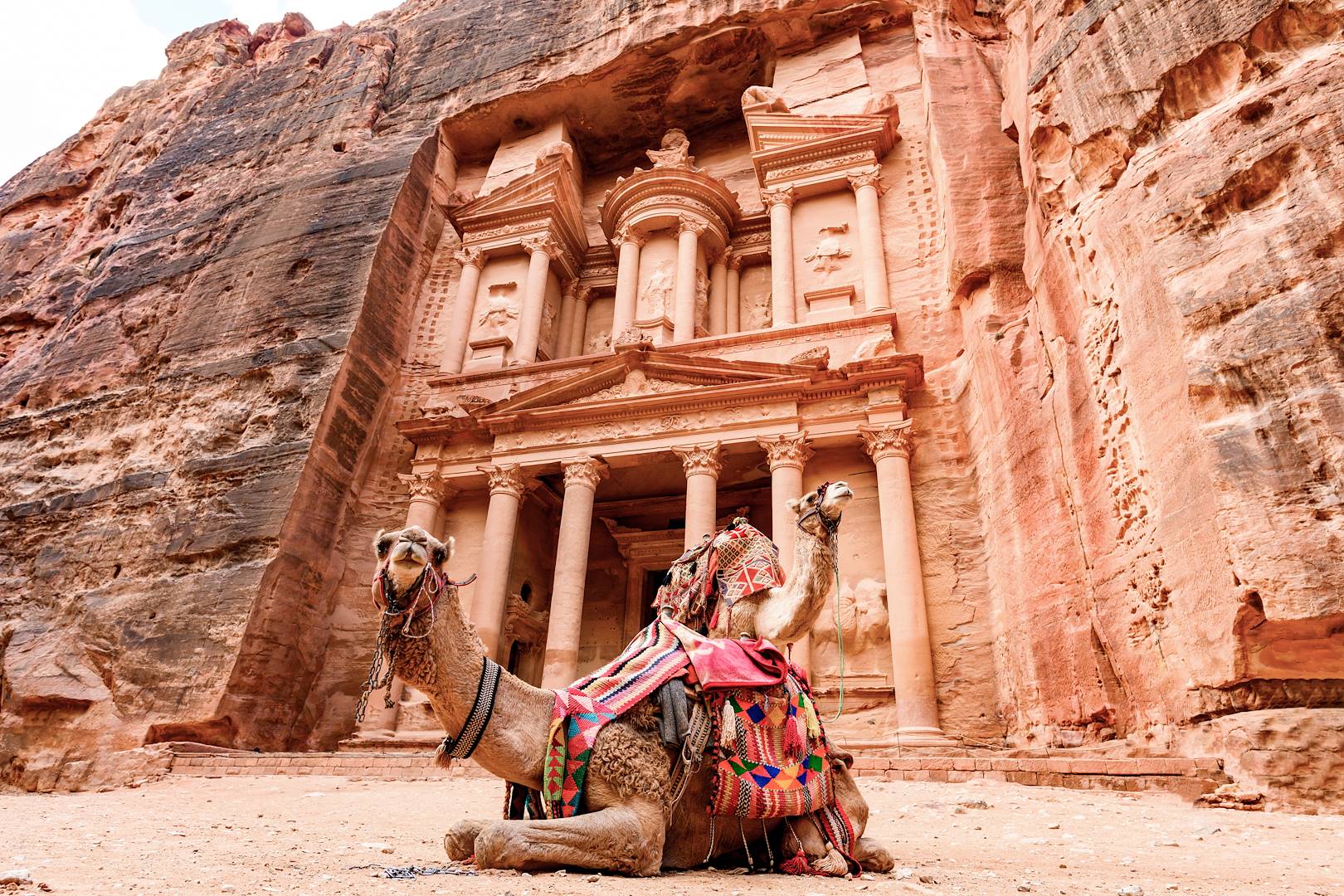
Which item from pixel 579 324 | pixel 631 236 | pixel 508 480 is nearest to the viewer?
pixel 508 480

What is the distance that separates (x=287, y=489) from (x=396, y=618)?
13193mm

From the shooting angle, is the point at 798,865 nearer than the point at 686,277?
Yes

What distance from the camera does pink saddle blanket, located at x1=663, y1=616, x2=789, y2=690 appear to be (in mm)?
3770

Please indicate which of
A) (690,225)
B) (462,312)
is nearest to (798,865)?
(690,225)

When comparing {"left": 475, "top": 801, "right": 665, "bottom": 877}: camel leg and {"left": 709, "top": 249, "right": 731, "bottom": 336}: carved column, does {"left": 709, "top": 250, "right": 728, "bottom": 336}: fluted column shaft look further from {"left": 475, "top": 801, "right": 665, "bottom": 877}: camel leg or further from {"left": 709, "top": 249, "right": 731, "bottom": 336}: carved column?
{"left": 475, "top": 801, "right": 665, "bottom": 877}: camel leg

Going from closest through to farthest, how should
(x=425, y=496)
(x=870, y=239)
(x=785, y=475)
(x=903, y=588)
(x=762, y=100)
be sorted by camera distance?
1. (x=903, y=588)
2. (x=785, y=475)
3. (x=425, y=496)
4. (x=870, y=239)
5. (x=762, y=100)

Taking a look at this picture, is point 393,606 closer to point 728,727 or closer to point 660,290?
point 728,727

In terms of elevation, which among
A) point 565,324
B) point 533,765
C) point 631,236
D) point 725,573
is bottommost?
point 533,765

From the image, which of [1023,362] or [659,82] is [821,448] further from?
[659,82]

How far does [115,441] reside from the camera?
17.5m

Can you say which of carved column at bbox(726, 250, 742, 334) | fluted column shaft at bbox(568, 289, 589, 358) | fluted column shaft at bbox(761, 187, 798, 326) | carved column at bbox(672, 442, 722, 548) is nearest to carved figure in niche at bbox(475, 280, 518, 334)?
fluted column shaft at bbox(568, 289, 589, 358)

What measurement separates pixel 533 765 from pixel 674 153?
65.2 ft

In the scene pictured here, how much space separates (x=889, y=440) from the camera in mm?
13820

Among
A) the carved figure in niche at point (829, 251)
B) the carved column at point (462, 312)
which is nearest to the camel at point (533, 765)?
the carved figure in niche at point (829, 251)
